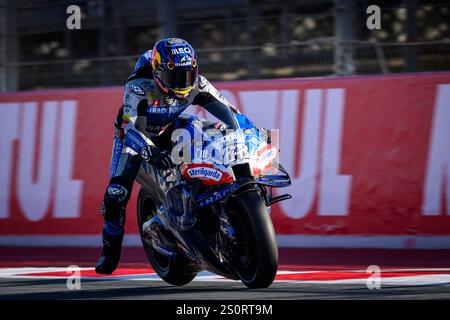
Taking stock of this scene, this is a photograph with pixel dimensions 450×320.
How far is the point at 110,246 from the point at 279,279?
1362 mm

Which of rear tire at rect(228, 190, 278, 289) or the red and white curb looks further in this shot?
the red and white curb

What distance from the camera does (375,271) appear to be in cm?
896

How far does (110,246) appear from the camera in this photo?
8.41m

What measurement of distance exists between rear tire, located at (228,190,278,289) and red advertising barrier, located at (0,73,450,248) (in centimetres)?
403

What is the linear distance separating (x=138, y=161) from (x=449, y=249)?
3787mm

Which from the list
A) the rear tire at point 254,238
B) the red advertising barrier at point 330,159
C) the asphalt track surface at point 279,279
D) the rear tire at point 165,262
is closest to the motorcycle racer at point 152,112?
the rear tire at point 165,262

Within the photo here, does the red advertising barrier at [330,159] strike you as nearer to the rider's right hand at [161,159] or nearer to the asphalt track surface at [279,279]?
the asphalt track surface at [279,279]

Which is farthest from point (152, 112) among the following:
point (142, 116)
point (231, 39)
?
point (231, 39)

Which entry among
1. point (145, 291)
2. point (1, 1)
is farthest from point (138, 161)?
point (1, 1)

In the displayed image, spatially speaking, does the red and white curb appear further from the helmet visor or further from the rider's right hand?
the helmet visor

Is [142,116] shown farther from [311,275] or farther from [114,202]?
[311,275]

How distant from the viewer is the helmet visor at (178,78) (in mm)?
7703

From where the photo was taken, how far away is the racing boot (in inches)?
330

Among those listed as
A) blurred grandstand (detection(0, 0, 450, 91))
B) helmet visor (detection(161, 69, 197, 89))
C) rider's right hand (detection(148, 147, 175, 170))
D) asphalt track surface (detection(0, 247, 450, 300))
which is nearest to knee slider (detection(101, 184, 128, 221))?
asphalt track surface (detection(0, 247, 450, 300))
